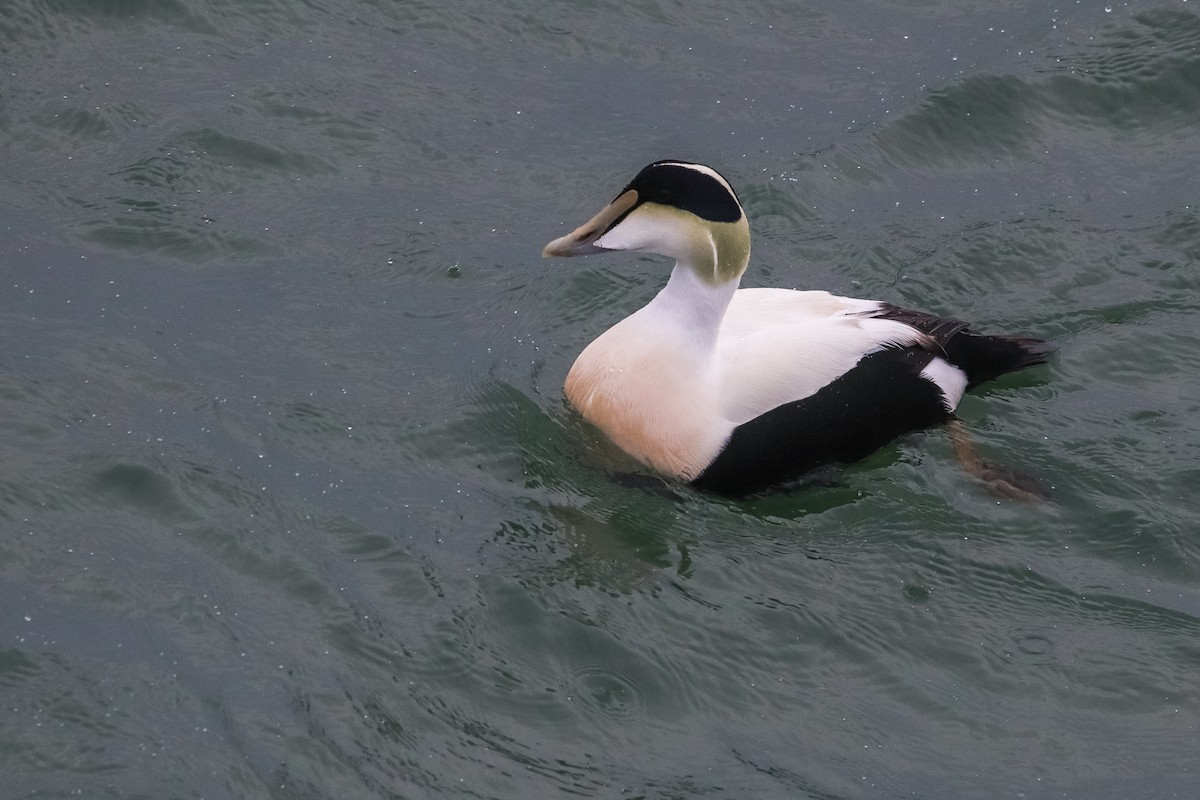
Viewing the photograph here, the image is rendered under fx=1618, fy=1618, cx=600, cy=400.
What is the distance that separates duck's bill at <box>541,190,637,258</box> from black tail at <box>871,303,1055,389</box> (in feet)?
3.71

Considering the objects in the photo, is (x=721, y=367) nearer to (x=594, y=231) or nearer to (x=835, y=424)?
(x=835, y=424)

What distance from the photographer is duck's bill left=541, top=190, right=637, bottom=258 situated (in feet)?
19.0

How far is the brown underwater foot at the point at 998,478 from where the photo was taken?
5.98 m

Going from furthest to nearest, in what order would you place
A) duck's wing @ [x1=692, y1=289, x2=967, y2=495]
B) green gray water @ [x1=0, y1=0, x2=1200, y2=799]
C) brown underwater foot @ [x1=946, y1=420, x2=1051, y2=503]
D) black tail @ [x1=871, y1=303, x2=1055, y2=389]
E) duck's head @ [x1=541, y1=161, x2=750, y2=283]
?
black tail @ [x1=871, y1=303, x2=1055, y2=389], brown underwater foot @ [x1=946, y1=420, x2=1051, y2=503], duck's wing @ [x1=692, y1=289, x2=967, y2=495], duck's head @ [x1=541, y1=161, x2=750, y2=283], green gray water @ [x1=0, y1=0, x2=1200, y2=799]

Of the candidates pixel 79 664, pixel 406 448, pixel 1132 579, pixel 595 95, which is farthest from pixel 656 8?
pixel 79 664

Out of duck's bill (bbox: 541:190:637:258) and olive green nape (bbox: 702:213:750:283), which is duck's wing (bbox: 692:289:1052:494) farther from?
duck's bill (bbox: 541:190:637:258)

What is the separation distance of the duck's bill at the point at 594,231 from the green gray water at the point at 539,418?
0.66 meters

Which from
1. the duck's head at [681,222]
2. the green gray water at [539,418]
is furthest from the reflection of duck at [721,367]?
the green gray water at [539,418]

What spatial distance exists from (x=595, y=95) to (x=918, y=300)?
220 cm

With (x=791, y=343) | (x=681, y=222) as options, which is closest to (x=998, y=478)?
(x=791, y=343)

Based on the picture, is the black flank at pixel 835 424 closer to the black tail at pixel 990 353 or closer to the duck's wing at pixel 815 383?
the duck's wing at pixel 815 383

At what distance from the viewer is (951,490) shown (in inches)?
237

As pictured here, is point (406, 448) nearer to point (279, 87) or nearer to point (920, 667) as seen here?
point (920, 667)

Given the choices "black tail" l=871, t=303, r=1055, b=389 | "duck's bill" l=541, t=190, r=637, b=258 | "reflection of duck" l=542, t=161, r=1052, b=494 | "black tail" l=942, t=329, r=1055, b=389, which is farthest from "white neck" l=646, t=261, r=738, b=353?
"black tail" l=942, t=329, r=1055, b=389
